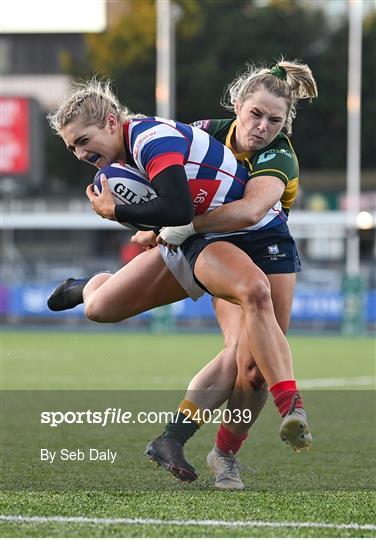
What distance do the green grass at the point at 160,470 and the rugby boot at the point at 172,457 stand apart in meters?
0.06

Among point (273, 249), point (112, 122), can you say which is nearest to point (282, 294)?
point (273, 249)

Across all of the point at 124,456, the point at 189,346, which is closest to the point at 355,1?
the point at 189,346

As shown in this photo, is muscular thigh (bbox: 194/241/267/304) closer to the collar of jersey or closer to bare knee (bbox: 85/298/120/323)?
the collar of jersey

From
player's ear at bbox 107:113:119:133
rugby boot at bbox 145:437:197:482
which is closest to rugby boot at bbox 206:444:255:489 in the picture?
rugby boot at bbox 145:437:197:482

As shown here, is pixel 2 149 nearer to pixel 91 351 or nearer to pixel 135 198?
pixel 91 351

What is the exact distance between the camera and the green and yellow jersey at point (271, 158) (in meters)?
5.00

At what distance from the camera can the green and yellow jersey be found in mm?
Answer: 5000

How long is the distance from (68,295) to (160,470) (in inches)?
38.5

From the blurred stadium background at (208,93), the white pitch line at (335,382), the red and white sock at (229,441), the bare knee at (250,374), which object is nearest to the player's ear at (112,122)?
the bare knee at (250,374)

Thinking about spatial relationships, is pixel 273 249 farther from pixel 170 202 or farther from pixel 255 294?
pixel 170 202

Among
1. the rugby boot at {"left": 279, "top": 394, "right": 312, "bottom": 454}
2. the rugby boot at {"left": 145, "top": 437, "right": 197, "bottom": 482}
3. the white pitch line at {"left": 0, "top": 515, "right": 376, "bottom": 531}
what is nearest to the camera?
the white pitch line at {"left": 0, "top": 515, "right": 376, "bottom": 531}

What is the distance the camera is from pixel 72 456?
5945mm

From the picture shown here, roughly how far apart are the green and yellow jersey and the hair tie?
0.26m

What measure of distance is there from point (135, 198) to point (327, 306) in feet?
54.4
